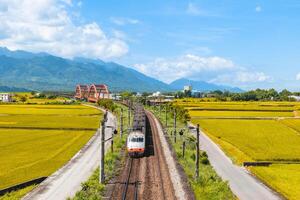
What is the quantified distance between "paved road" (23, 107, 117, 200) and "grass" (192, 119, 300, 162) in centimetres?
2735

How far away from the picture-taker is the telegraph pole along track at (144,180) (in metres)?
39.5

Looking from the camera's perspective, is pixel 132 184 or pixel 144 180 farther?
pixel 144 180

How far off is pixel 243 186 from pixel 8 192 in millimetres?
28296

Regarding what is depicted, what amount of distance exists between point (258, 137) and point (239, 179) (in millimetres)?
37896

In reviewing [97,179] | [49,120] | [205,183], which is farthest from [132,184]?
[49,120]

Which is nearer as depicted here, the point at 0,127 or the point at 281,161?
the point at 281,161

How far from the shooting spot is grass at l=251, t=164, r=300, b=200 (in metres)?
48.0

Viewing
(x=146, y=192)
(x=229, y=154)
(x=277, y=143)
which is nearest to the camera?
(x=146, y=192)

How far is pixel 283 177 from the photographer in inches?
2152

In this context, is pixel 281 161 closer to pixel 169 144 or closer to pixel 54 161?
pixel 169 144

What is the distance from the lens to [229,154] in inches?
2857

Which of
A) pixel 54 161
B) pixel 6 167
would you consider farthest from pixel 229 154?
pixel 6 167

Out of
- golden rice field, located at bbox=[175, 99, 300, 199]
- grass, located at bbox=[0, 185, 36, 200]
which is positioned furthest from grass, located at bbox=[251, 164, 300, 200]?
grass, located at bbox=[0, 185, 36, 200]

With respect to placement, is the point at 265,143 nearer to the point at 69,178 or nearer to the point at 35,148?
the point at 35,148
